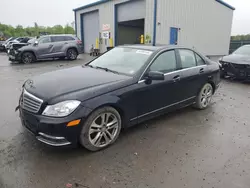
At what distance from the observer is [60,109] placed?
2.58 meters

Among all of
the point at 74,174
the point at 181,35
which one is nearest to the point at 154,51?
the point at 74,174

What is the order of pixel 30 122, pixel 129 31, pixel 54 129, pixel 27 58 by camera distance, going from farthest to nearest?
pixel 129 31 < pixel 27 58 < pixel 30 122 < pixel 54 129

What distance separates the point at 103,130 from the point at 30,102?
1.10 m

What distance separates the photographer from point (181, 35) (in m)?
16.1

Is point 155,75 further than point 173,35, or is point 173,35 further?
point 173,35

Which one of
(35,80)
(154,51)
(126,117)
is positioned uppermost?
(154,51)

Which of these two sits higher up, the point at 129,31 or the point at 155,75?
the point at 129,31

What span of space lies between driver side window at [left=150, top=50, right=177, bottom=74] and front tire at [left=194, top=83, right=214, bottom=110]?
1.15 meters

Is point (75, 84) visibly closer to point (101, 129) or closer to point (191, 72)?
point (101, 129)

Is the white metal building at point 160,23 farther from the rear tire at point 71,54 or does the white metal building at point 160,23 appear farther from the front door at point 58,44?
the front door at point 58,44

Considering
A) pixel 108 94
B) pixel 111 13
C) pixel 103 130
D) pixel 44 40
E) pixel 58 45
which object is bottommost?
pixel 103 130

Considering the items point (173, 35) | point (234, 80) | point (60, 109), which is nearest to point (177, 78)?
point (60, 109)

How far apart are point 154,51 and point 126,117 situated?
1371 millimetres

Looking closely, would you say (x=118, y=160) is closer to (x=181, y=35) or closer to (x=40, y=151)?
(x=40, y=151)
